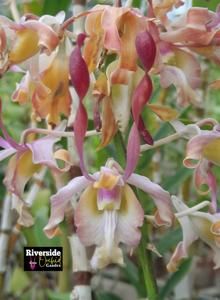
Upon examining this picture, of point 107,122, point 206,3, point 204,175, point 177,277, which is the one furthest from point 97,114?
point 177,277

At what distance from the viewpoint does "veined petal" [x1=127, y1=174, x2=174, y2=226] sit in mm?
509

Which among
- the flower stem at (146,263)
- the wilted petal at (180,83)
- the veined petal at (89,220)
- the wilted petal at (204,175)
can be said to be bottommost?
the flower stem at (146,263)

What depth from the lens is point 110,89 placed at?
510mm

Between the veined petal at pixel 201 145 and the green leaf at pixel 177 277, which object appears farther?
the green leaf at pixel 177 277

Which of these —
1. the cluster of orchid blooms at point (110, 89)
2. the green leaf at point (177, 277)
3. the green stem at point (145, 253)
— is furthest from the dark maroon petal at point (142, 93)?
the green leaf at point (177, 277)

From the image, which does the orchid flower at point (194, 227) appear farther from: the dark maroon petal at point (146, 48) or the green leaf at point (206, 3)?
the green leaf at point (206, 3)

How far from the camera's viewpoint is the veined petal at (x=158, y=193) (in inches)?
20.0

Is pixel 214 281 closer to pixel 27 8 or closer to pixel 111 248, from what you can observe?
pixel 27 8

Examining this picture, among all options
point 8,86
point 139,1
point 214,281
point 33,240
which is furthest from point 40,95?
point 214,281

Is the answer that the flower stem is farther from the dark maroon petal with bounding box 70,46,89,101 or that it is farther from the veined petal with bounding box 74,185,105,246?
the dark maroon petal with bounding box 70,46,89,101

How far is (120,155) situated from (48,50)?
0.12 m

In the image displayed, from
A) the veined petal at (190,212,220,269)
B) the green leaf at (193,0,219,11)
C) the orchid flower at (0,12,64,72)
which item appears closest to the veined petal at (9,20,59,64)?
the orchid flower at (0,12,64,72)

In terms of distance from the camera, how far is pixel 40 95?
537 mm

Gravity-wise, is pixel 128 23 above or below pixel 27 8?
above
